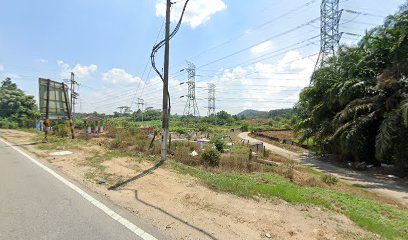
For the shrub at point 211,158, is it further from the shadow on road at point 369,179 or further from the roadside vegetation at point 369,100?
the roadside vegetation at point 369,100

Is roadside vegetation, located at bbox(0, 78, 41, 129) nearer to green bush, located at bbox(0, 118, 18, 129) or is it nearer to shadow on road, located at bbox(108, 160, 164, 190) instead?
green bush, located at bbox(0, 118, 18, 129)

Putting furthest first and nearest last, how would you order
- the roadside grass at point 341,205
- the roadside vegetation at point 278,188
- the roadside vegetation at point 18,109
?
the roadside vegetation at point 18,109, the roadside vegetation at point 278,188, the roadside grass at point 341,205

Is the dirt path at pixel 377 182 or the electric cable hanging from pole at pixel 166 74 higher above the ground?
the electric cable hanging from pole at pixel 166 74

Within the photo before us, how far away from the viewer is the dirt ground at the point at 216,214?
4746mm

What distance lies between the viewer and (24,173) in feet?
30.8

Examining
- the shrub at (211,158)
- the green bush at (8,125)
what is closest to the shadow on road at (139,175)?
the shrub at (211,158)

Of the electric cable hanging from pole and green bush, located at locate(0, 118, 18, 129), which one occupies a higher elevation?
the electric cable hanging from pole

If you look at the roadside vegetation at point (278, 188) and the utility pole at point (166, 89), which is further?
the utility pole at point (166, 89)

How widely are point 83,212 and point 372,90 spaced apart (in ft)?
66.1

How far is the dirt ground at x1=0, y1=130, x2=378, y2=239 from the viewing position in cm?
475

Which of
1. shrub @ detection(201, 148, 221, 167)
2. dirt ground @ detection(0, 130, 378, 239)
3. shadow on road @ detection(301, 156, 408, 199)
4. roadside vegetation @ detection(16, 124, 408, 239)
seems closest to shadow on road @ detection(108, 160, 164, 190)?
dirt ground @ detection(0, 130, 378, 239)

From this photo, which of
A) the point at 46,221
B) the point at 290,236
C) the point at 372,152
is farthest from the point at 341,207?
the point at 372,152

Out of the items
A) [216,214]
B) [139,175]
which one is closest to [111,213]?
[216,214]

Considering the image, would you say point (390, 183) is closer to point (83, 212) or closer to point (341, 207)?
point (341, 207)
